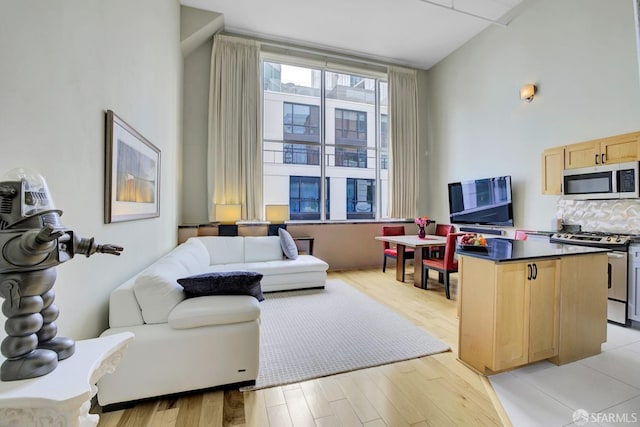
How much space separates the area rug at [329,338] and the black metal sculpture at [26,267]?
141 cm

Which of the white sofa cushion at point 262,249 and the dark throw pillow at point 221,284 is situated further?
the white sofa cushion at point 262,249

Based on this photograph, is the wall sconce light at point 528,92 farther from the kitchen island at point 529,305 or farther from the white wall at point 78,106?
the white wall at point 78,106

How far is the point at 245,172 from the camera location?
16.9 ft

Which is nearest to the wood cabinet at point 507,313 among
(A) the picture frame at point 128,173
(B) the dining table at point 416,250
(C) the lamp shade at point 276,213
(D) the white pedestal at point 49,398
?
(B) the dining table at point 416,250

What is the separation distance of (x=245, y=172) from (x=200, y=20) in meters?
2.53

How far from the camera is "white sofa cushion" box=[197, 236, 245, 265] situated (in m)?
4.16

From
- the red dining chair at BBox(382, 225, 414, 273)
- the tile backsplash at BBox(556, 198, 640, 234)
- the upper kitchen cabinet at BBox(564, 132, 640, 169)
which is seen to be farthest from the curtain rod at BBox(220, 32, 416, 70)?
the tile backsplash at BBox(556, 198, 640, 234)

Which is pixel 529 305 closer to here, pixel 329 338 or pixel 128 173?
pixel 329 338

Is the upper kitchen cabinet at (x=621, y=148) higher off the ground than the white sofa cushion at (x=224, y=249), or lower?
higher

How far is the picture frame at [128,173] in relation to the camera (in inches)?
77.4

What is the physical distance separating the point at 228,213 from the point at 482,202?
4516 mm

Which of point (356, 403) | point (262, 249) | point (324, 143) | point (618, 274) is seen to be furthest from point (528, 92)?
point (356, 403)

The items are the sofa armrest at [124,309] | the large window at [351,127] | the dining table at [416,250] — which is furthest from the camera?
the large window at [351,127]

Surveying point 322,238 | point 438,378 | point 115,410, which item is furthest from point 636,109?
point 115,410
